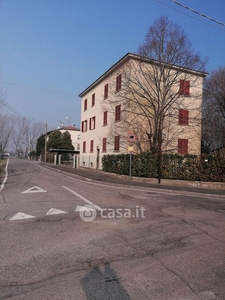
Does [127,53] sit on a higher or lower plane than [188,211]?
higher

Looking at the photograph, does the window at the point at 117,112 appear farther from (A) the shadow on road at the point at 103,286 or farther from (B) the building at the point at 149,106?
(A) the shadow on road at the point at 103,286

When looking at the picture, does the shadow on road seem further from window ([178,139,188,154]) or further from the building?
window ([178,139,188,154])

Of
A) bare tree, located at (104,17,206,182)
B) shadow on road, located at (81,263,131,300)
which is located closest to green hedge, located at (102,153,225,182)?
bare tree, located at (104,17,206,182)

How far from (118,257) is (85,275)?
87 centimetres

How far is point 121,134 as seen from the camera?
25.7m

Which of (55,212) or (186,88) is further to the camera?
(186,88)

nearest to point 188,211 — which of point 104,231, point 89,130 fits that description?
point 104,231

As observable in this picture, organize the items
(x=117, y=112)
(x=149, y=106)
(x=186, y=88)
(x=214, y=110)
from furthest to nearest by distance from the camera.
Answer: (x=214, y=110), (x=117, y=112), (x=186, y=88), (x=149, y=106)

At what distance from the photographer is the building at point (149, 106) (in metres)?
22.4

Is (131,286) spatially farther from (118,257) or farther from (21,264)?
(21,264)

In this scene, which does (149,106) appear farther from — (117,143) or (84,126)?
(84,126)

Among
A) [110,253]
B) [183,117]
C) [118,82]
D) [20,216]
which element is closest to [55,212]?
[20,216]

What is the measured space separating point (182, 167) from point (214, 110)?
2059 cm

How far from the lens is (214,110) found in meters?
35.8
